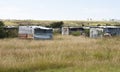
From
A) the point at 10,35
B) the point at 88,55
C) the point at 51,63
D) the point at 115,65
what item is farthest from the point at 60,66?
the point at 10,35

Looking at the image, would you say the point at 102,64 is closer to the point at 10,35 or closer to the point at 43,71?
the point at 43,71

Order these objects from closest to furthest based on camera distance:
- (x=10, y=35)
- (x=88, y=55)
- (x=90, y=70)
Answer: (x=90, y=70), (x=88, y=55), (x=10, y=35)

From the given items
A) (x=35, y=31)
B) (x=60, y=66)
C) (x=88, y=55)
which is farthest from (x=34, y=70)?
(x=35, y=31)

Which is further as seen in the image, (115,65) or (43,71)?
(115,65)

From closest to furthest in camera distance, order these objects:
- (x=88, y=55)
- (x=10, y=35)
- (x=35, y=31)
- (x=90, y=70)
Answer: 1. (x=90, y=70)
2. (x=88, y=55)
3. (x=35, y=31)
4. (x=10, y=35)

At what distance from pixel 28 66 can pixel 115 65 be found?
10.2ft

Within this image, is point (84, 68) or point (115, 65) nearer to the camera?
point (84, 68)

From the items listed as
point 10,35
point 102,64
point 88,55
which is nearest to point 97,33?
point 10,35

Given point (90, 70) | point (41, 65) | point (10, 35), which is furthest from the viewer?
point (10, 35)

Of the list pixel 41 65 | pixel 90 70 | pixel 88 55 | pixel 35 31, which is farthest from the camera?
pixel 35 31

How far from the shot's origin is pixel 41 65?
35.6ft

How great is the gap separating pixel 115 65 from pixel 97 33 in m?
31.9

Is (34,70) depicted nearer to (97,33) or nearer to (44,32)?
(44,32)

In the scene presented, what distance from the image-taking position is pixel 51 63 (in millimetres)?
11148
